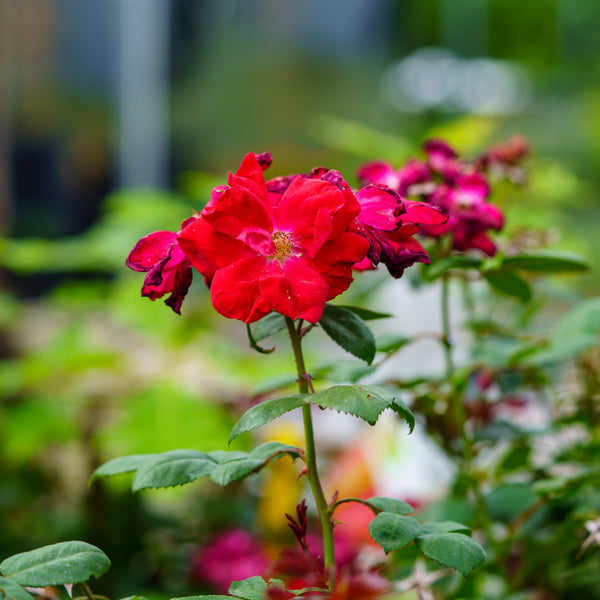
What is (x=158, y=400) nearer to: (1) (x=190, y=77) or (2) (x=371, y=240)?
(2) (x=371, y=240)

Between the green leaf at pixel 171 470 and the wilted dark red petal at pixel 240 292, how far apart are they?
0.35ft

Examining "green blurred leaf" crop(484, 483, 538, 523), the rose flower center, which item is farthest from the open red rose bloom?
"green blurred leaf" crop(484, 483, 538, 523)

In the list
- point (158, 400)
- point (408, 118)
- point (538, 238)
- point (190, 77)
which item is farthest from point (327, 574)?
point (408, 118)

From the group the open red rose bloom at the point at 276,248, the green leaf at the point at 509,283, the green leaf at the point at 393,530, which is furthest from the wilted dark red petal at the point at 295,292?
the green leaf at the point at 509,283

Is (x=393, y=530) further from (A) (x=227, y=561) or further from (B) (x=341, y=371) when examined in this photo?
(A) (x=227, y=561)

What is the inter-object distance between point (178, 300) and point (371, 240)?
11cm

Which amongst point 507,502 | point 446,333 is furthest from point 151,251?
point 507,502

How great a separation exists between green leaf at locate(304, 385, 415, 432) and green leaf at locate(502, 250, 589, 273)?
7.5 inches

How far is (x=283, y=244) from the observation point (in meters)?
0.39

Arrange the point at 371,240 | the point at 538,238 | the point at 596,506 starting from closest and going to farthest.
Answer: the point at 371,240 → the point at 596,506 → the point at 538,238

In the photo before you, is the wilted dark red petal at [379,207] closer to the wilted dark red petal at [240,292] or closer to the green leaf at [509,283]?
the wilted dark red petal at [240,292]

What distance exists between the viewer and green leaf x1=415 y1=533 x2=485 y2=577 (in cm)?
37

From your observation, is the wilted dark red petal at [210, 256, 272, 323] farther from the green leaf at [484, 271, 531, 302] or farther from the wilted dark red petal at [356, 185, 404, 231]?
the green leaf at [484, 271, 531, 302]

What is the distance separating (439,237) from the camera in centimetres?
57
